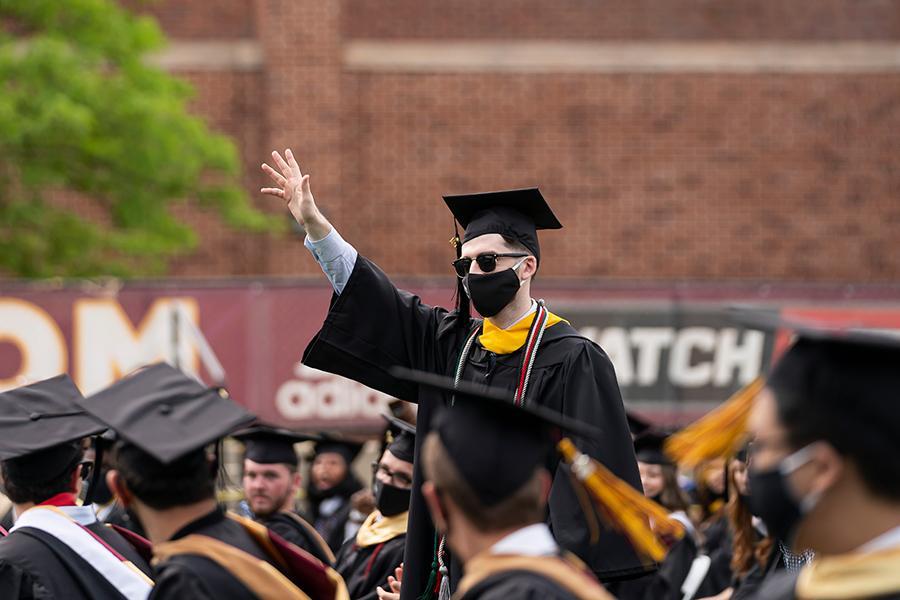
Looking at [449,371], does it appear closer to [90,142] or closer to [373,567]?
[373,567]

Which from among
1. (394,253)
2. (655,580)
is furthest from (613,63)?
(655,580)

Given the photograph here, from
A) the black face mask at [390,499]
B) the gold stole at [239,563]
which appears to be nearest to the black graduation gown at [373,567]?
the black face mask at [390,499]

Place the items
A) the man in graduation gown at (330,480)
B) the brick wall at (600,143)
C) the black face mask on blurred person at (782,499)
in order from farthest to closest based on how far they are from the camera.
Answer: the brick wall at (600,143)
the man in graduation gown at (330,480)
the black face mask on blurred person at (782,499)

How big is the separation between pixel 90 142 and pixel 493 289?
11051mm

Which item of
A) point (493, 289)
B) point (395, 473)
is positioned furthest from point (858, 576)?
point (395, 473)

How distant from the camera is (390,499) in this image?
21.3 feet

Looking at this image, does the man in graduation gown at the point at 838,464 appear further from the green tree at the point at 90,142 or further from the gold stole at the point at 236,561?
the green tree at the point at 90,142

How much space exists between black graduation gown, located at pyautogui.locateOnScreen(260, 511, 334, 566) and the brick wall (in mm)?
11330

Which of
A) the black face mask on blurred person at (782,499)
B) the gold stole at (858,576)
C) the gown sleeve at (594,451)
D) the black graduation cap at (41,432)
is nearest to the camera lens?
the gold stole at (858,576)

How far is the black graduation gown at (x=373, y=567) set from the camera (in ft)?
21.0

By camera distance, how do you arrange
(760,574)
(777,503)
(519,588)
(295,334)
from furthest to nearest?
(295,334)
(760,574)
(519,588)
(777,503)

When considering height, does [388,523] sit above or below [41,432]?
below

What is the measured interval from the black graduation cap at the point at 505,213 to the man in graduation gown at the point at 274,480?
10.2 ft

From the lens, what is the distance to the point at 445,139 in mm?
19312
